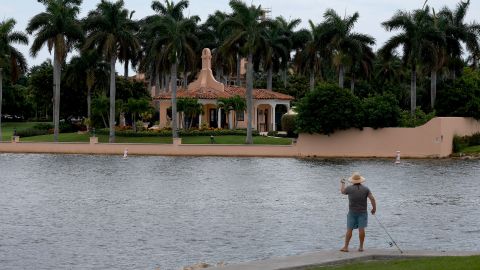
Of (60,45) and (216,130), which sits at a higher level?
(60,45)

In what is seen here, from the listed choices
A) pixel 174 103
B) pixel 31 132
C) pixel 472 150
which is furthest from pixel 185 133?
pixel 472 150

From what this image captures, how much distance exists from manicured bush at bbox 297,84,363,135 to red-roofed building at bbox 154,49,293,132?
867 inches

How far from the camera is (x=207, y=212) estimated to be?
31.9 meters

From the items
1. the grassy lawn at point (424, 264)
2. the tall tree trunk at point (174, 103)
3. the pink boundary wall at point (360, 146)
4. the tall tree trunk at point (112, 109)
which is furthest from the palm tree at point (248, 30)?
the grassy lawn at point (424, 264)

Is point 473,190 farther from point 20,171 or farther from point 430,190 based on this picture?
point 20,171

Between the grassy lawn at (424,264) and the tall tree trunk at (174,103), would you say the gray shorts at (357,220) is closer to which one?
the grassy lawn at (424,264)

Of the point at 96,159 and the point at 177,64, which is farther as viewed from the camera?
the point at 177,64

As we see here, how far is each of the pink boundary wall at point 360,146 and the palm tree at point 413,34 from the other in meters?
10.3

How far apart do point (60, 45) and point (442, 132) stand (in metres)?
38.0

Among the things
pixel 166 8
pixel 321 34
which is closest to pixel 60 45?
pixel 166 8

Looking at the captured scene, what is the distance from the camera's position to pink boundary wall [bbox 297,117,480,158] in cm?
6594

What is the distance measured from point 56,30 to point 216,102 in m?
18.6

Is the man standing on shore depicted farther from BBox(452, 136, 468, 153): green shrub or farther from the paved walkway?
BBox(452, 136, 468, 153): green shrub

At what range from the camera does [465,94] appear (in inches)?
2874
